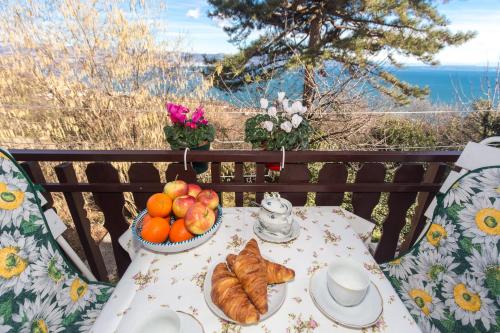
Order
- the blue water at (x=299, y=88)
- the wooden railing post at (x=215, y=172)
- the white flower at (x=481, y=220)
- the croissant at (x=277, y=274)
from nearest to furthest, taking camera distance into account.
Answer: the croissant at (x=277, y=274), the white flower at (x=481, y=220), the wooden railing post at (x=215, y=172), the blue water at (x=299, y=88)

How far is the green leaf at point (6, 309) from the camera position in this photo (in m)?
0.81

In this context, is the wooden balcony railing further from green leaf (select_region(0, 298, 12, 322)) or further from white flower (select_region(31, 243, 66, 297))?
green leaf (select_region(0, 298, 12, 322))

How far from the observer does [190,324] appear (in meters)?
0.67

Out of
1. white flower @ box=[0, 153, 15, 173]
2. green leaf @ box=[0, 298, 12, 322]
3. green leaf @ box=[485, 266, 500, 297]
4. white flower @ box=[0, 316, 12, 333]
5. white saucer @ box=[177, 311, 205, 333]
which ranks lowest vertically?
white flower @ box=[0, 316, 12, 333]

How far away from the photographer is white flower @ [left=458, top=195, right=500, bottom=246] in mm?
871

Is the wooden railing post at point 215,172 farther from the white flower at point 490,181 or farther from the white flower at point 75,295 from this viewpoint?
the white flower at point 490,181

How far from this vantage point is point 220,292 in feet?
2.26

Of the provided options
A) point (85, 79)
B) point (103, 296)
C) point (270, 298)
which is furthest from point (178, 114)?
point (85, 79)

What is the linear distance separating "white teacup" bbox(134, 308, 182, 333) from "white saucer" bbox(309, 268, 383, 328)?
0.41 meters

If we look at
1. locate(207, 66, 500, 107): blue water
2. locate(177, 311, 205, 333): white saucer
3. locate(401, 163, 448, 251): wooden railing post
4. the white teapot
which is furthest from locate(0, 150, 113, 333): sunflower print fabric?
locate(207, 66, 500, 107): blue water

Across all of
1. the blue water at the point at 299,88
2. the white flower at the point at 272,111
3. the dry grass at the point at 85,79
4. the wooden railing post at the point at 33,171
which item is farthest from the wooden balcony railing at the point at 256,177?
the blue water at the point at 299,88

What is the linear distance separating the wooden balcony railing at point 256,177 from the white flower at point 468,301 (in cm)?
65

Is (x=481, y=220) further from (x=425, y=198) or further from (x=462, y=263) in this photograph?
(x=425, y=198)

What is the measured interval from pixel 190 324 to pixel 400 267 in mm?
1015
